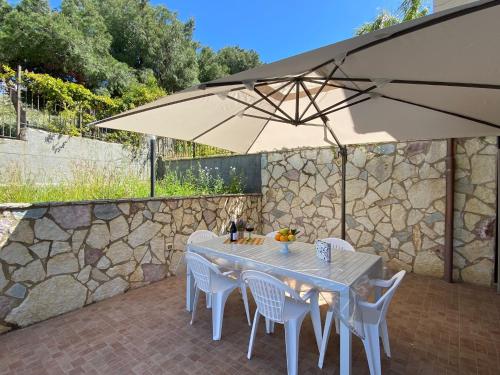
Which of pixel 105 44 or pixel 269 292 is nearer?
pixel 269 292

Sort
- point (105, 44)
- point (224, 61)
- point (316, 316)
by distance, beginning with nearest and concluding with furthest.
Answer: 1. point (316, 316)
2. point (105, 44)
3. point (224, 61)

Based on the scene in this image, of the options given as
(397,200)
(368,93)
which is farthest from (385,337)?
(397,200)

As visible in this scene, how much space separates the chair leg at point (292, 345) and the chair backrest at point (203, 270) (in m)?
0.80

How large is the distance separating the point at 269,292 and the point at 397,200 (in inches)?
138

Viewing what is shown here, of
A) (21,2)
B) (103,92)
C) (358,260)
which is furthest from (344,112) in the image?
(21,2)

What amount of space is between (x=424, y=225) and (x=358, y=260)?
260 cm

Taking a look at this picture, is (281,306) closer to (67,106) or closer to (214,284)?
(214,284)

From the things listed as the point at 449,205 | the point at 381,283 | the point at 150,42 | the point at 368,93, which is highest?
the point at 150,42

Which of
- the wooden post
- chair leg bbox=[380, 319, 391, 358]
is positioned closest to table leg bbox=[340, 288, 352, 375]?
chair leg bbox=[380, 319, 391, 358]

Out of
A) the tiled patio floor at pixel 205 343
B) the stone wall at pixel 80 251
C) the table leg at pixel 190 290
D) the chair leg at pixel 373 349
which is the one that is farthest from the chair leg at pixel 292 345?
the stone wall at pixel 80 251

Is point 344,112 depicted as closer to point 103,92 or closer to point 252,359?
point 252,359

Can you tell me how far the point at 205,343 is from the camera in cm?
232

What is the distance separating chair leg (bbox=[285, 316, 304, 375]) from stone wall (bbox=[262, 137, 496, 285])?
3.28 metres

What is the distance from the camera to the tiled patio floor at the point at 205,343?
2.04 metres
